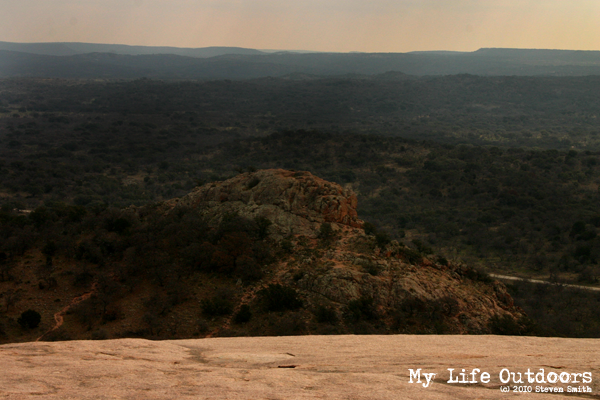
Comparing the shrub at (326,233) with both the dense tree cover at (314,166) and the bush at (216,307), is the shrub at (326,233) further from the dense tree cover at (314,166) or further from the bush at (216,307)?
the bush at (216,307)

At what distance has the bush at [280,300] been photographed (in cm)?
1600

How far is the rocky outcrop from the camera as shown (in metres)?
21.3

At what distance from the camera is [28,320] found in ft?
50.2

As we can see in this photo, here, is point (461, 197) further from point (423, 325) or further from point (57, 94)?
point (57, 94)

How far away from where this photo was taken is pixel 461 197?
161 ft

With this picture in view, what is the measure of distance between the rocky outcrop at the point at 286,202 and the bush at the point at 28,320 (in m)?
9.40

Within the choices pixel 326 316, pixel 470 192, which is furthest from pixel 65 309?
pixel 470 192

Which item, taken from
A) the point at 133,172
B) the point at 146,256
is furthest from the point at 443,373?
the point at 133,172

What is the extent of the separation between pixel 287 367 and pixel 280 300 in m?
7.93

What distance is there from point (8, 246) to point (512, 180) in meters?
51.1

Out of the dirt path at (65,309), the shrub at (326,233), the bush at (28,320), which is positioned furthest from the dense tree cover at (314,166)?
the shrub at (326,233)

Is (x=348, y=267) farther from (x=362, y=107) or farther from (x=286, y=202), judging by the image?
(x=362, y=107)

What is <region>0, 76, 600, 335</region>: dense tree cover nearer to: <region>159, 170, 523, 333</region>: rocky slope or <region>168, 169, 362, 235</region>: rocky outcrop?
<region>168, 169, 362, 235</region>: rocky outcrop

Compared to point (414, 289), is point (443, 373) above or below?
above
